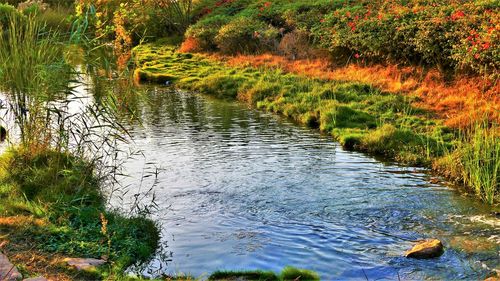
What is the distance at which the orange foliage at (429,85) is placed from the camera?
35.5 feet

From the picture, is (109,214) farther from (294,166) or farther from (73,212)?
(294,166)

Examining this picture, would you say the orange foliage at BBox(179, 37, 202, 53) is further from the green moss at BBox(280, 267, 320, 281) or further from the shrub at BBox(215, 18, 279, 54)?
the green moss at BBox(280, 267, 320, 281)

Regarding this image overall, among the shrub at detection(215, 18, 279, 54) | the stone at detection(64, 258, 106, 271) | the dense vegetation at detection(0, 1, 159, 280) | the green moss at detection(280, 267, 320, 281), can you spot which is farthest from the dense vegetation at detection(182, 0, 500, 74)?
the stone at detection(64, 258, 106, 271)

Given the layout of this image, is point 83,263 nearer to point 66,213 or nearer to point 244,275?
point 66,213

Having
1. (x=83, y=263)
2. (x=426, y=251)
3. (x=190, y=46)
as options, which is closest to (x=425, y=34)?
(x=426, y=251)

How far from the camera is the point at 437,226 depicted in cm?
703

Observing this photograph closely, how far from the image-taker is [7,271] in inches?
194

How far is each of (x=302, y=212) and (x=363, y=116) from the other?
16.6 feet

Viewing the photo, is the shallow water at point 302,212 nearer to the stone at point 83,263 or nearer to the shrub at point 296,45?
the stone at point 83,263

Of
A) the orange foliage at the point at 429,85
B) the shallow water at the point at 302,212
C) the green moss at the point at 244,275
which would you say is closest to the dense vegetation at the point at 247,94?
A: the green moss at the point at 244,275

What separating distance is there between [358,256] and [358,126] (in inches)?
226

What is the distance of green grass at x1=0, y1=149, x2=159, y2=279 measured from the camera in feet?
19.5

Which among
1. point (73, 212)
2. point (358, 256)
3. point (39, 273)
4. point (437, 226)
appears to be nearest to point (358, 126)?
point (437, 226)

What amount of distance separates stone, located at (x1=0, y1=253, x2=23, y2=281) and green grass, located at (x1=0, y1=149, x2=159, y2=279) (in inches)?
23.9
